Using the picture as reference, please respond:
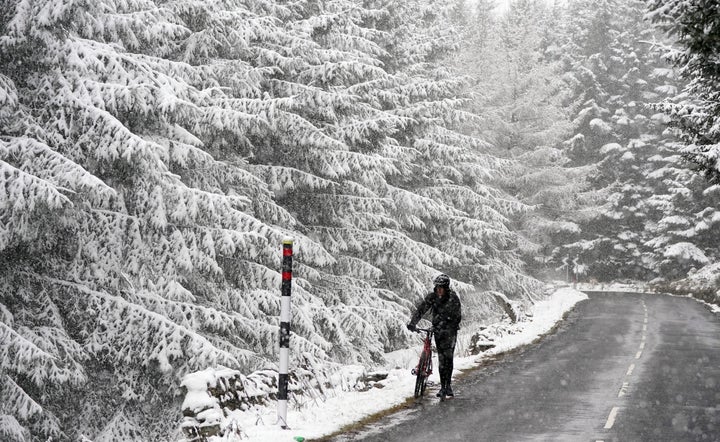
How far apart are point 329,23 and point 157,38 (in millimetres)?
6201

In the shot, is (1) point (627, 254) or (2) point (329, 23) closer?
(2) point (329, 23)

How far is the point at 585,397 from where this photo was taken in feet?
41.1

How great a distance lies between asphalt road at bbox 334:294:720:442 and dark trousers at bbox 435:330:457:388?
1.37 ft

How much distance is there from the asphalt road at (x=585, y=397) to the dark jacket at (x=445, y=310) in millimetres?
1151

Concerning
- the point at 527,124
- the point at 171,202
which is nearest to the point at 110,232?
the point at 171,202

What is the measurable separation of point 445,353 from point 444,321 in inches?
20.0

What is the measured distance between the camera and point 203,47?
17047 millimetres

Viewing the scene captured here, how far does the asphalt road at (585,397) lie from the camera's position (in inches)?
378

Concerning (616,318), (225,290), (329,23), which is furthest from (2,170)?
(616,318)

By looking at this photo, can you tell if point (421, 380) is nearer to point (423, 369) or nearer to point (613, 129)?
point (423, 369)

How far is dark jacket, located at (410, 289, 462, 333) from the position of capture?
11.8m

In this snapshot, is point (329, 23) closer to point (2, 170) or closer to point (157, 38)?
point (157, 38)

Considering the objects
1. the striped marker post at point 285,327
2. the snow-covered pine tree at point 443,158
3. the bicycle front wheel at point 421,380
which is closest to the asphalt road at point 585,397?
the bicycle front wheel at point 421,380

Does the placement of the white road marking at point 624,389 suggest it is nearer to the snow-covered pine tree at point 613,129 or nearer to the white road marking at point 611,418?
the white road marking at point 611,418
